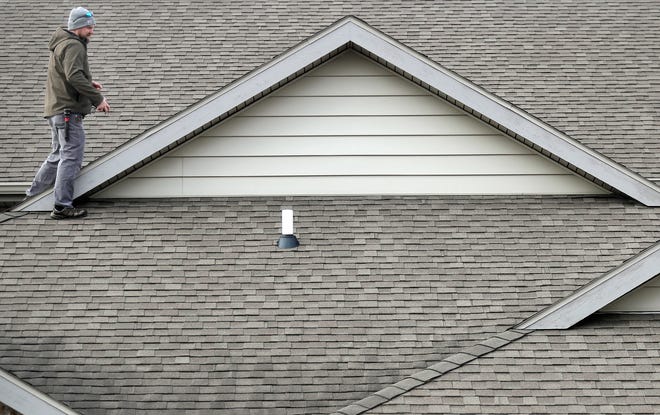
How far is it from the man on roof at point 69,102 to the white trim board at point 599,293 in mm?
3897

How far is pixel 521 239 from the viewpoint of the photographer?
877 cm

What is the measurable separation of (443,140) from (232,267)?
7.28ft

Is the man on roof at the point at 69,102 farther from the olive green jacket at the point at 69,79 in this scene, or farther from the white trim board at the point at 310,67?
the white trim board at the point at 310,67

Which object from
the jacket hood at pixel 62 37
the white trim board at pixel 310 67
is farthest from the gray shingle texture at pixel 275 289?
the jacket hood at pixel 62 37

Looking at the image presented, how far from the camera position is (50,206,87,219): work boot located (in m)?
8.91

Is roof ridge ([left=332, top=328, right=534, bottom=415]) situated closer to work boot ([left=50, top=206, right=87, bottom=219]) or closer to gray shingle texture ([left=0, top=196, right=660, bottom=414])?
gray shingle texture ([left=0, top=196, right=660, bottom=414])

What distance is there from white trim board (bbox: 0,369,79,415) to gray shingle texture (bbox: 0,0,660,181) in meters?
2.88

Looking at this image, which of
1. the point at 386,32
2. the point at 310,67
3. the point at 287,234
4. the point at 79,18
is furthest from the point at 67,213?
the point at 386,32

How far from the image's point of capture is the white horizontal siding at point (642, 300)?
26.0 ft

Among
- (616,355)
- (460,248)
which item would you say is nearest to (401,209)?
(460,248)

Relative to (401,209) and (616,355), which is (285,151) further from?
(616,355)

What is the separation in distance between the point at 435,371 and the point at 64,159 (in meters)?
3.60

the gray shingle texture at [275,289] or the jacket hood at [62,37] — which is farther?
the jacket hood at [62,37]

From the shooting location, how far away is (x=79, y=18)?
874 cm
